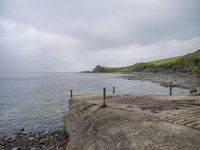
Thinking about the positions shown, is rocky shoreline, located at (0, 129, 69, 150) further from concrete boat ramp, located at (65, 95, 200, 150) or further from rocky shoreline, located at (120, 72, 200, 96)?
rocky shoreline, located at (120, 72, 200, 96)

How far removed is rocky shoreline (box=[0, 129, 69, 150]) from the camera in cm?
1488

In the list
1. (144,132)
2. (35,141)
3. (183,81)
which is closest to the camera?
(144,132)

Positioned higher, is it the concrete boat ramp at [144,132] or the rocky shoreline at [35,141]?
the concrete boat ramp at [144,132]

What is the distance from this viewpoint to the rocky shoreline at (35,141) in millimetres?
14884

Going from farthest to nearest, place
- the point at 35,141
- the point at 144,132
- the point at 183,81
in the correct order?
1. the point at 183,81
2. the point at 35,141
3. the point at 144,132

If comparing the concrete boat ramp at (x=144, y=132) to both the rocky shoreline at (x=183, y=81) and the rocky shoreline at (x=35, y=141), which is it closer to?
the rocky shoreline at (x=35, y=141)

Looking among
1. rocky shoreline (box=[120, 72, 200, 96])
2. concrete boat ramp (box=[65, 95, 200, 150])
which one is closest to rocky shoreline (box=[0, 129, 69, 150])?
concrete boat ramp (box=[65, 95, 200, 150])

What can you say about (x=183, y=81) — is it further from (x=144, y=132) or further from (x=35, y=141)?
(x=144, y=132)

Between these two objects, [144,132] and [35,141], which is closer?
[144,132]

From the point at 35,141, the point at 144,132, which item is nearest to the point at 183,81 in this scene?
the point at 35,141

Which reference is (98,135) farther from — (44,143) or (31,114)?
(31,114)

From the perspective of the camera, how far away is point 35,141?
53.3 feet

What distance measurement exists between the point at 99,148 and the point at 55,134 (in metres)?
10.7

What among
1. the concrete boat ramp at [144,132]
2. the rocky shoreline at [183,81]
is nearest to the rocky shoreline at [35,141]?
the concrete boat ramp at [144,132]
